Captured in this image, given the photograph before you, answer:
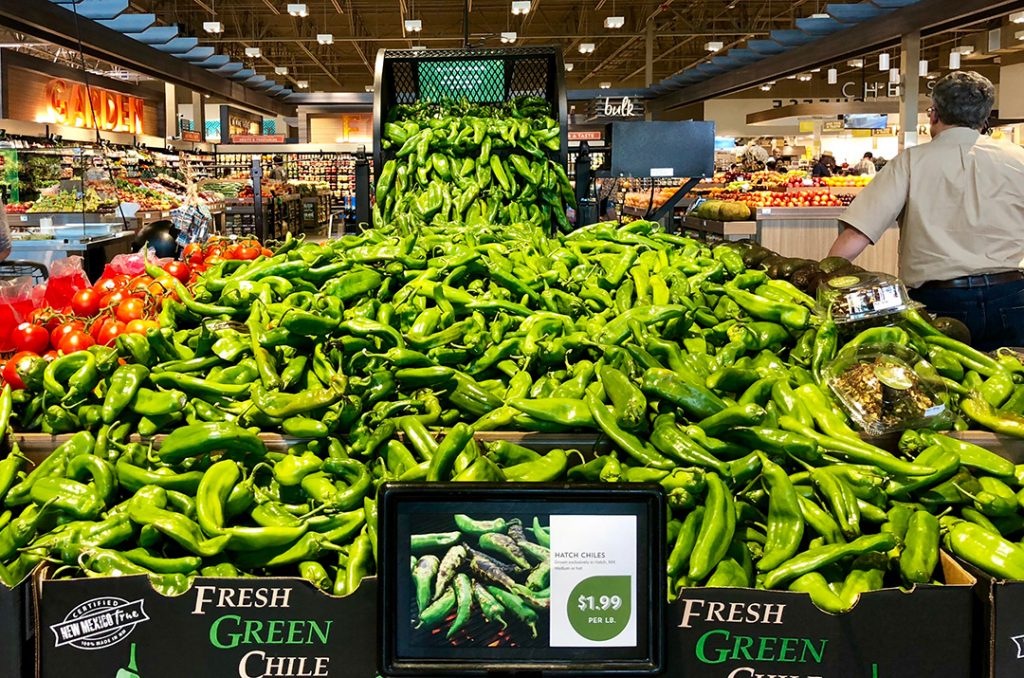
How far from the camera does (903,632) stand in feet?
4.75

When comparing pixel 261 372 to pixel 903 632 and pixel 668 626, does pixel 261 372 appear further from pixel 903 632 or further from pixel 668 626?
pixel 903 632

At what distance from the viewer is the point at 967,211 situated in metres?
4.16

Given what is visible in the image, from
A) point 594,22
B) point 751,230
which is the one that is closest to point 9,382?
point 751,230

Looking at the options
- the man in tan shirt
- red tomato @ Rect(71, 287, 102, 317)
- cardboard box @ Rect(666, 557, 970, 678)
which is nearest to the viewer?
cardboard box @ Rect(666, 557, 970, 678)

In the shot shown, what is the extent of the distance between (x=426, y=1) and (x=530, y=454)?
23.7 m

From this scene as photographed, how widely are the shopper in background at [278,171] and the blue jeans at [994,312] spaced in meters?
14.8

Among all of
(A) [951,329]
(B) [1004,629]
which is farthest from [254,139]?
(B) [1004,629]

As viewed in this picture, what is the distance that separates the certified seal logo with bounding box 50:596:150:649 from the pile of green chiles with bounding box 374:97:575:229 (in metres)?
3.13

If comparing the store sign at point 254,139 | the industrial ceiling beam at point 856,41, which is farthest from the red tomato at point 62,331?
the store sign at point 254,139

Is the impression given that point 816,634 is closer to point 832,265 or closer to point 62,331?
point 832,265

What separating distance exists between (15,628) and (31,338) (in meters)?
1.32

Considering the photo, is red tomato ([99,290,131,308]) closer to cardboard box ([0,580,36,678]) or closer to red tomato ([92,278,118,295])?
red tomato ([92,278,118,295])

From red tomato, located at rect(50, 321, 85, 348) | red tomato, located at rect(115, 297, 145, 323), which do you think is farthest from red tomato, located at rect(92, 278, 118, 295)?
red tomato, located at rect(50, 321, 85, 348)

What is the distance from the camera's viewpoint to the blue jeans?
4.17m
